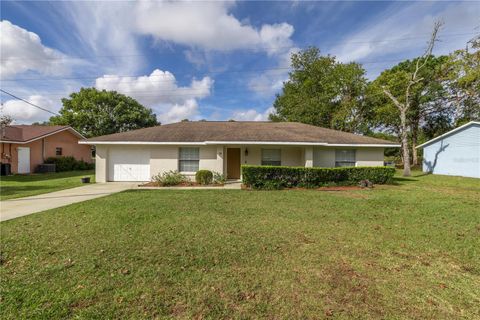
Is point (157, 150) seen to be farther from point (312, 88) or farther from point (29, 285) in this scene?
point (312, 88)

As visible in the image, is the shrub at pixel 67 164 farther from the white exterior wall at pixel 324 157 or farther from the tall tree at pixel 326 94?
the tall tree at pixel 326 94

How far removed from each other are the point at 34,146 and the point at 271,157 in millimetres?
20953

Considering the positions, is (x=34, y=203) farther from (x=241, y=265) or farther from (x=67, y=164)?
(x=67, y=164)

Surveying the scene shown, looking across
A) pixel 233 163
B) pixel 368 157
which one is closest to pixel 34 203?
pixel 233 163

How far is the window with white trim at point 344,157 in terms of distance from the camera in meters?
13.3

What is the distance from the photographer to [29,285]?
2.84 meters

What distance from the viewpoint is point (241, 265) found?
338 centimetres

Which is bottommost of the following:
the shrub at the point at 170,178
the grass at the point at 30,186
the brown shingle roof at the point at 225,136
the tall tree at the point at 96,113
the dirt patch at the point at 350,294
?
the dirt patch at the point at 350,294

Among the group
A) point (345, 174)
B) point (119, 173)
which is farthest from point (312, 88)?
point (119, 173)

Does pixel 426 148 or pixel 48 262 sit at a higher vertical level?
pixel 426 148

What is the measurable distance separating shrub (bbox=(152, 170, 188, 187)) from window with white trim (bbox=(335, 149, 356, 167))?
9.28 meters

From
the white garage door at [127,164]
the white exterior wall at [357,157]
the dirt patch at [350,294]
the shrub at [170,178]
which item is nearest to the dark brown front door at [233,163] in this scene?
the shrub at [170,178]

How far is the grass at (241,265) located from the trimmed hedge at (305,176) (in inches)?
163

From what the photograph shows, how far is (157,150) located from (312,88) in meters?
24.5
